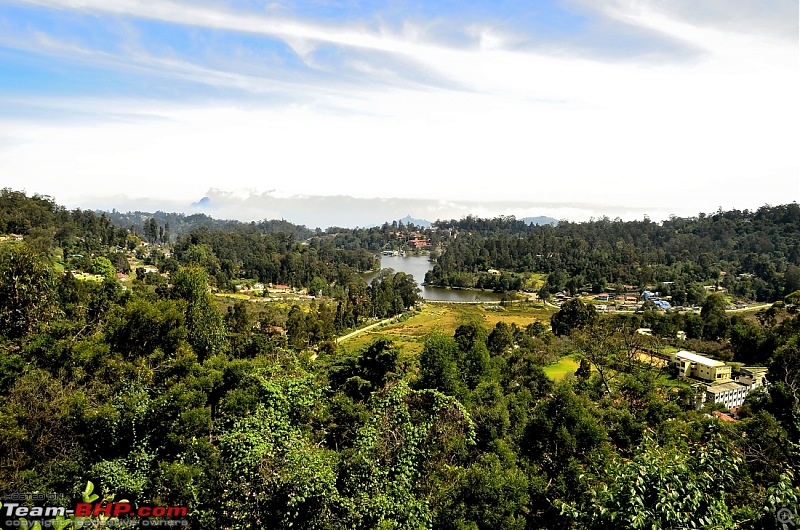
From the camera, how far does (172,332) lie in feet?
53.4

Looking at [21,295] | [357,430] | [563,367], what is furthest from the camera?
[563,367]

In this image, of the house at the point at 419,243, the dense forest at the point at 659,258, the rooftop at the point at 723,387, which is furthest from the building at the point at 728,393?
the house at the point at 419,243

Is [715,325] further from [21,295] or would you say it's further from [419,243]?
[419,243]

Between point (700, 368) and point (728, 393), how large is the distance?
3.08m

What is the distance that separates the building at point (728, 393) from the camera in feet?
65.1

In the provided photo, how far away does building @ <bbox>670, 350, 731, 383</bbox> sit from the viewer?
22.7 m

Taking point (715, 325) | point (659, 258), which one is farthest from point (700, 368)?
point (659, 258)

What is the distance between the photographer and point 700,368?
23.4m

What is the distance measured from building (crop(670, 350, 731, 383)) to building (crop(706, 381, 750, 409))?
1.21 meters

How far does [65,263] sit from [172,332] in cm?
3328

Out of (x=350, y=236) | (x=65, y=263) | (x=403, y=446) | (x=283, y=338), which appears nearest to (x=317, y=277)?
(x=65, y=263)

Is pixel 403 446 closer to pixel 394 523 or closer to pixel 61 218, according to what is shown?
pixel 394 523

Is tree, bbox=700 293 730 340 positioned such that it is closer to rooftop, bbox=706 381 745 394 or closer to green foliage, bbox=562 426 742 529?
rooftop, bbox=706 381 745 394

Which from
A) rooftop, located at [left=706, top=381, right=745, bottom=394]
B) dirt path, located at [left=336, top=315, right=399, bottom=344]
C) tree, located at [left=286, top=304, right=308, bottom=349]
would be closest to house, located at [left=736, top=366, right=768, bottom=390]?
rooftop, located at [left=706, top=381, right=745, bottom=394]
